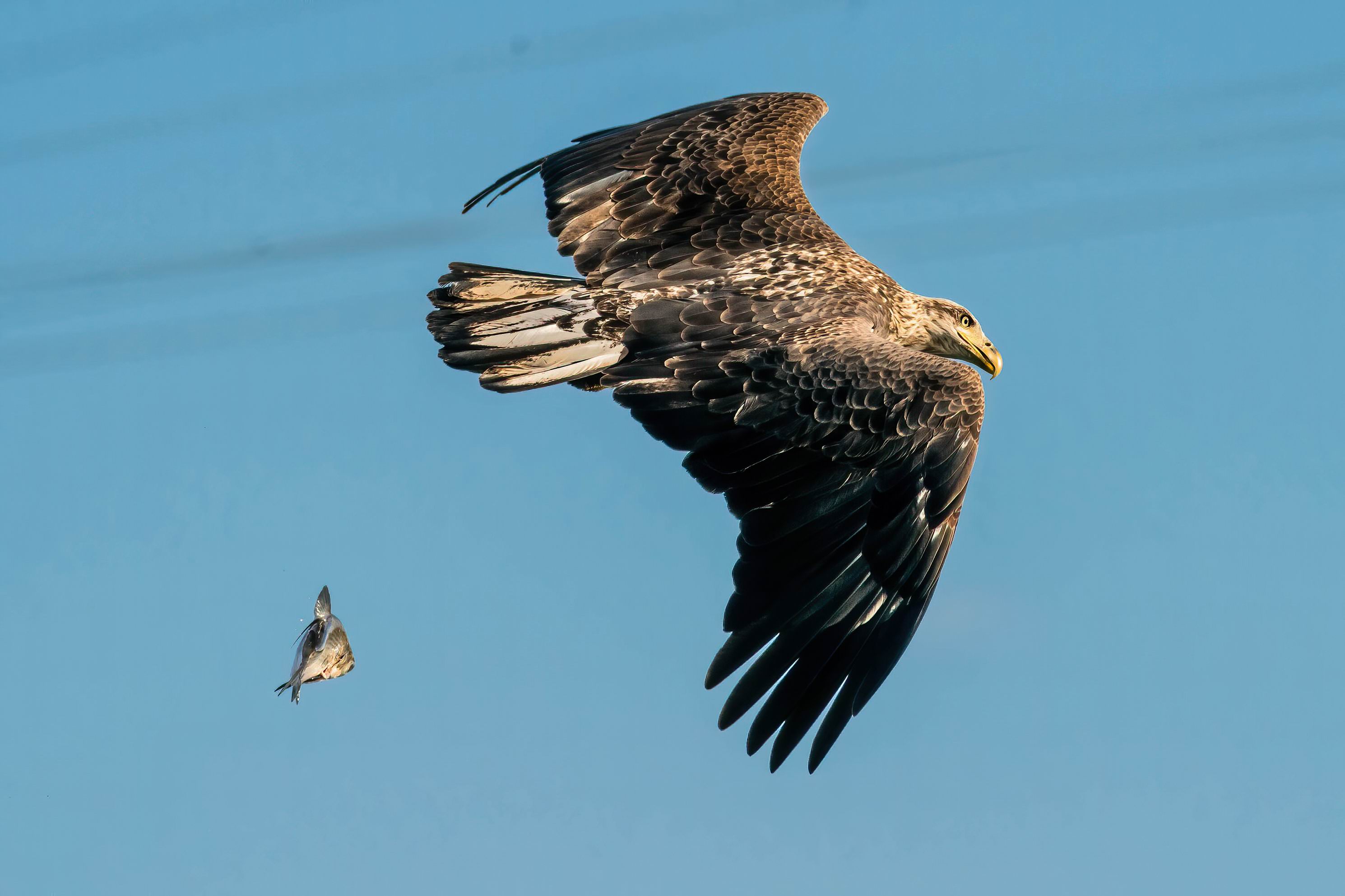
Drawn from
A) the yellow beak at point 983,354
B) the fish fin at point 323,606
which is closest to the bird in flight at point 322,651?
the fish fin at point 323,606

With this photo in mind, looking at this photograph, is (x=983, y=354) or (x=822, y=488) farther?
(x=983, y=354)

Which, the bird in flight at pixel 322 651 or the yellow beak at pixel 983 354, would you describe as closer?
the bird in flight at pixel 322 651

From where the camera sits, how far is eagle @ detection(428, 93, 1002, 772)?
26.1 ft

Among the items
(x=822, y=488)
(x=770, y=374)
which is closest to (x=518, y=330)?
(x=770, y=374)

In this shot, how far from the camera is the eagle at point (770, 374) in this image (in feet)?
26.1

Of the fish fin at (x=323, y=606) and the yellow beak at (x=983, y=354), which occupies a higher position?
the yellow beak at (x=983, y=354)

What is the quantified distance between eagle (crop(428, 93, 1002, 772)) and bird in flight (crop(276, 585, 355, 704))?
1514mm

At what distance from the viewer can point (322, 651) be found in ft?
25.9

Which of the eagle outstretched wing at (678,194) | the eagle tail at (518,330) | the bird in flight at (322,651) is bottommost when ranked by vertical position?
the bird in flight at (322,651)

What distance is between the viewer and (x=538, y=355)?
361 inches

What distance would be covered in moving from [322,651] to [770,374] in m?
2.23

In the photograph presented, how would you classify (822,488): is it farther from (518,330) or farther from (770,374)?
(518,330)

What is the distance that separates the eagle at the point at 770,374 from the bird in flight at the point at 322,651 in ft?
4.97

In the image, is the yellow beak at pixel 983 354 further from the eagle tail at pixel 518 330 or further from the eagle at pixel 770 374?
the eagle tail at pixel 518 330
